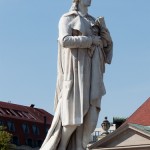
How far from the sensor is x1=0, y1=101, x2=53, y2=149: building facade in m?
118

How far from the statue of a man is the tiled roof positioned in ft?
351

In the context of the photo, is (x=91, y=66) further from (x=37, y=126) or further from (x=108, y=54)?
(x=37, y=126)

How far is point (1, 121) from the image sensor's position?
4537 inches

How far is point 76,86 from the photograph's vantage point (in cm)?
1113

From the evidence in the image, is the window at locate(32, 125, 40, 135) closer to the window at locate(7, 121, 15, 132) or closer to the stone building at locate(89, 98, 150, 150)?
the window at locate(7, 121, 15, 132)

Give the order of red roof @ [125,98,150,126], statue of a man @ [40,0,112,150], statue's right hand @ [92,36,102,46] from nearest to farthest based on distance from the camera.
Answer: statue of a man @ [40,0,112,150] < statue's right hand @ [92,36,102,46] < red roof @ [125,98,150,126]

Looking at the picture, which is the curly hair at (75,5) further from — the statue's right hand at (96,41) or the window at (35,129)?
the window at (35,129)

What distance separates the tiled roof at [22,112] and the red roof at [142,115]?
1253 inches

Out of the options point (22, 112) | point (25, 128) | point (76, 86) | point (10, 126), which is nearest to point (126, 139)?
point (10, 126)

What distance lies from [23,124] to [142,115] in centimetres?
3563

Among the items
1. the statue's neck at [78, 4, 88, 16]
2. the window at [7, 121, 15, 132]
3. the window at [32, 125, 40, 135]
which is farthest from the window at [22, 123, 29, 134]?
the statue's neck at [78, 4, 88, 16]

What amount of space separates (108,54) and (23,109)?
4699 inches

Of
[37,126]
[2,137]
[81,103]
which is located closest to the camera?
[81,103]

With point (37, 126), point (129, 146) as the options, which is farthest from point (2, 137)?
point (37, 126)
